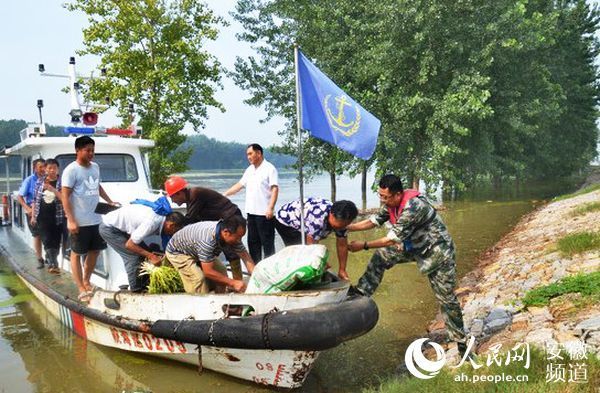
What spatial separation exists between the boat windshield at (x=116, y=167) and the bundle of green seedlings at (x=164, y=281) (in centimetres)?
357

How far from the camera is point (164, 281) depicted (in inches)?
207

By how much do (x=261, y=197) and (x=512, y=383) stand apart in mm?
3851

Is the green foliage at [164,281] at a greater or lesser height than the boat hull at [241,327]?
greater

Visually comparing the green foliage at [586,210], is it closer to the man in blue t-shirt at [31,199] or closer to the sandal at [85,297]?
the sandal at [85,297]

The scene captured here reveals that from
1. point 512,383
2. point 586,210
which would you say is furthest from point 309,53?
point 512,383

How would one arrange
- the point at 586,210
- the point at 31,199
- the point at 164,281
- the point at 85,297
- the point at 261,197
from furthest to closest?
the point at 586,210, the point at 31,199, the point at 261,197, the point at 85,297, the point at 164,281

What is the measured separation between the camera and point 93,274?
6.83 m

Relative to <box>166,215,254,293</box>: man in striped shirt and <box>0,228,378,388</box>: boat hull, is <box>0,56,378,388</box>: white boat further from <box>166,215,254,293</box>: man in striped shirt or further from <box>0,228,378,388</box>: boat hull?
<box>166,215,254,293</box>: man in striped shirt

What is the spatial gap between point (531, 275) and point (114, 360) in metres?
5.81

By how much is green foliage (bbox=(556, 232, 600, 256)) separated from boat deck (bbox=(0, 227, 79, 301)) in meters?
7.24

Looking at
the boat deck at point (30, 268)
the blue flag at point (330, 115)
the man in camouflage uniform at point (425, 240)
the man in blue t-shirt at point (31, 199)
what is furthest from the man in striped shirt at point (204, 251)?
the man in blue t-shirt at point (31, 199)

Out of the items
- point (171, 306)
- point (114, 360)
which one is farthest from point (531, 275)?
point (114, 360)

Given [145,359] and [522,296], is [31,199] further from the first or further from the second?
[522,296]

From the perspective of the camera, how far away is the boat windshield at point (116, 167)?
27.2 ft
